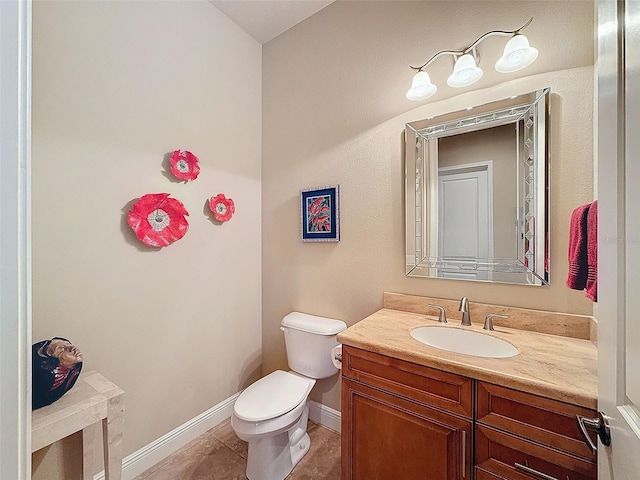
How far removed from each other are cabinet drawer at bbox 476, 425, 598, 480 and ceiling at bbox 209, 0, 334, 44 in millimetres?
2498

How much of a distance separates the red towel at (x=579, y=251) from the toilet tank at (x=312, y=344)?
1.17 metres

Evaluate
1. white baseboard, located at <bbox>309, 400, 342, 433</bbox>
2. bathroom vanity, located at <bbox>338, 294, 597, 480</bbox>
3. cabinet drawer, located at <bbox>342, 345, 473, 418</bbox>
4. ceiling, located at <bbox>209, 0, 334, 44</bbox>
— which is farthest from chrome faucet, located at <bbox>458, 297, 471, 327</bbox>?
ceiling, located at <bbox>209, 0, 334, 44</bbox>

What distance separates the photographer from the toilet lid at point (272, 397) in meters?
1.35

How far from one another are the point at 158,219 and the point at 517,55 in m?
1.96

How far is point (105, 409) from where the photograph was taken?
1046mm

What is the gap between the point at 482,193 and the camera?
4.55ft

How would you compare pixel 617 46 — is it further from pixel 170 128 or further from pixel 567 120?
pixel 170 128

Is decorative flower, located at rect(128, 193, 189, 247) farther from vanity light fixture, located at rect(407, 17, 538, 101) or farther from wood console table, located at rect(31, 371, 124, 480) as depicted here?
vanity light fixture, located at rect(407, 17, 538, 101)

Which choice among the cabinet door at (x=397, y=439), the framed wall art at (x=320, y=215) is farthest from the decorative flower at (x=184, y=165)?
the cabinet door at (x=397, y=439)

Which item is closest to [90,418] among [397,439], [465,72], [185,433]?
[185,433]

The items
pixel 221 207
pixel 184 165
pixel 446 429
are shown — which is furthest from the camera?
pixel 221 207

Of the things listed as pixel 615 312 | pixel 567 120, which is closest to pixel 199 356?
pixel 615 312

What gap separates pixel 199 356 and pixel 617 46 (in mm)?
2218

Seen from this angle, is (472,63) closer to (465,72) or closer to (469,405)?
(465,72)
